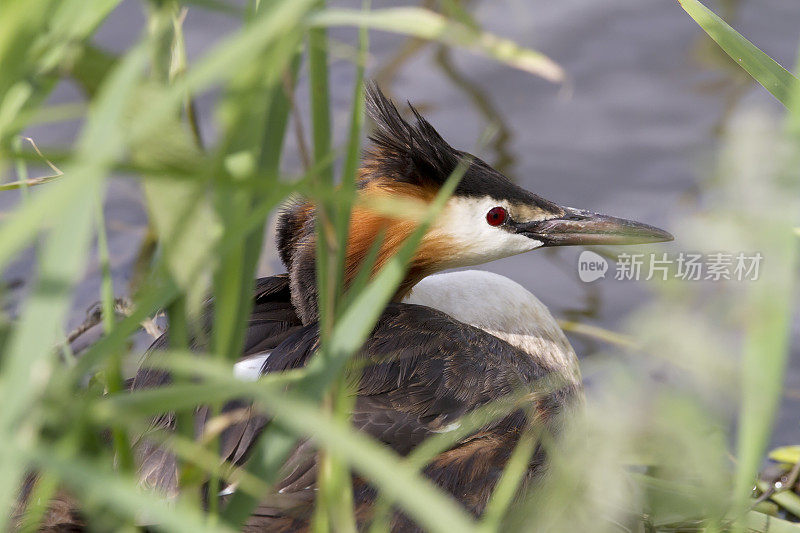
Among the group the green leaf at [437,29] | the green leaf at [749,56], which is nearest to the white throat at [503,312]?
the green leaf at [749,56]

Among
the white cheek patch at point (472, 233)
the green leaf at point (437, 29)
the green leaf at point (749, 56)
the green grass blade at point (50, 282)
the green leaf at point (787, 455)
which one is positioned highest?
the green leaf at point (749, 56)

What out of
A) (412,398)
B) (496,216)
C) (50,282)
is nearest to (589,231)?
(496,216)

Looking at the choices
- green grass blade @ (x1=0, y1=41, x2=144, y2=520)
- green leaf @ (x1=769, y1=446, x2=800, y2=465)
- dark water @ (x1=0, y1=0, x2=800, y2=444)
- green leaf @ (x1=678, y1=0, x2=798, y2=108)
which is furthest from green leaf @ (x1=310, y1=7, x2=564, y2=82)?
dark water @ (x1=0, y1=0, x2=800, y2=444)

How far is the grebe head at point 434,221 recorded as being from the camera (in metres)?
2.88

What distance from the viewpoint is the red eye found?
10.1ft

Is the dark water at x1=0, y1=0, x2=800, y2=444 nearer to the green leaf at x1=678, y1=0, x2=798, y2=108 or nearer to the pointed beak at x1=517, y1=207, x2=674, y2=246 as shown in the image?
the pointed beak at x1=517, y1=207, x2=674, y2=246

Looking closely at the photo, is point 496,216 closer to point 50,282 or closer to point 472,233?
point 472,233

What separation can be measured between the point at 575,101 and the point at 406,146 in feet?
6.92

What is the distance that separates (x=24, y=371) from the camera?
3.92ft

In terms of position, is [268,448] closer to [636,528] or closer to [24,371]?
[24,371]

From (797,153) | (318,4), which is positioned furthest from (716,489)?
(318,4)

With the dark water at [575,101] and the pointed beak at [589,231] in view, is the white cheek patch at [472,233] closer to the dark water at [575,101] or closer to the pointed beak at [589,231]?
the pointed beak at [589,231]

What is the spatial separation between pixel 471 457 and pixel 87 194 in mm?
1611

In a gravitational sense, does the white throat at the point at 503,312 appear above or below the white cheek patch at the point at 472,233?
below
